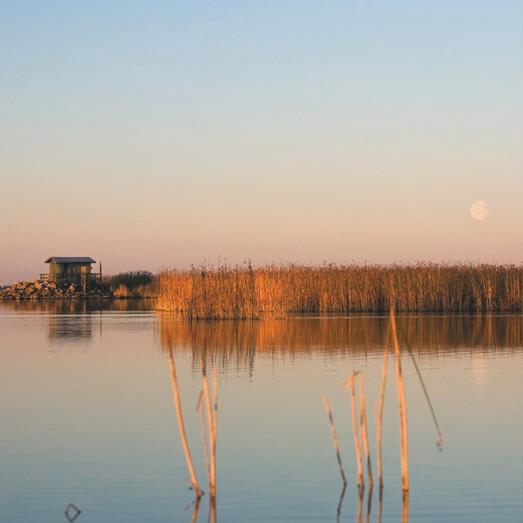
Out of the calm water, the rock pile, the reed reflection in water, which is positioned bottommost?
the calm water

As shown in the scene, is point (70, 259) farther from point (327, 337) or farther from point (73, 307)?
point (327, 337)

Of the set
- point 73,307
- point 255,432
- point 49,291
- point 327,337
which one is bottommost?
point 255,432

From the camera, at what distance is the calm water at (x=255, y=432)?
743 cm

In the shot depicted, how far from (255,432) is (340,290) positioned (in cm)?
2260

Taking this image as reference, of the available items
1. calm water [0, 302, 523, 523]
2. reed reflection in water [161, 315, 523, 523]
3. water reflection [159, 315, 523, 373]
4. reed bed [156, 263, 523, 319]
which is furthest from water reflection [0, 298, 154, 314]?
calm water [0, 302, 523, 523]

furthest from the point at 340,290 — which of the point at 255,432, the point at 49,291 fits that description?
the point at 49,291

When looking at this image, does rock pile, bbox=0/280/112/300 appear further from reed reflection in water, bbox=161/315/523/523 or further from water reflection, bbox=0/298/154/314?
reed reflection in water, bbox=161/315/523/523

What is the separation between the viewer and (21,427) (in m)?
10.8

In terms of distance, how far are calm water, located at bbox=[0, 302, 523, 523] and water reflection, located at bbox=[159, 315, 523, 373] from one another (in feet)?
0.44

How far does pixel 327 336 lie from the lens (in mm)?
22281

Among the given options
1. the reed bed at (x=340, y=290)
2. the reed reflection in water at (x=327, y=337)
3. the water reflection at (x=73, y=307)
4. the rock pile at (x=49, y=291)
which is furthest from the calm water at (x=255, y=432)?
the rock pile at (x=49, y=291)

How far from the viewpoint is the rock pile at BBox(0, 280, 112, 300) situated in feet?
203

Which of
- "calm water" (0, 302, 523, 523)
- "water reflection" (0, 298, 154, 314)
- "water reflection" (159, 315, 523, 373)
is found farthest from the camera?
"water reflection" (0, 298, 154, 314)

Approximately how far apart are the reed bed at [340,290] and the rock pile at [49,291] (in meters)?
27.9
